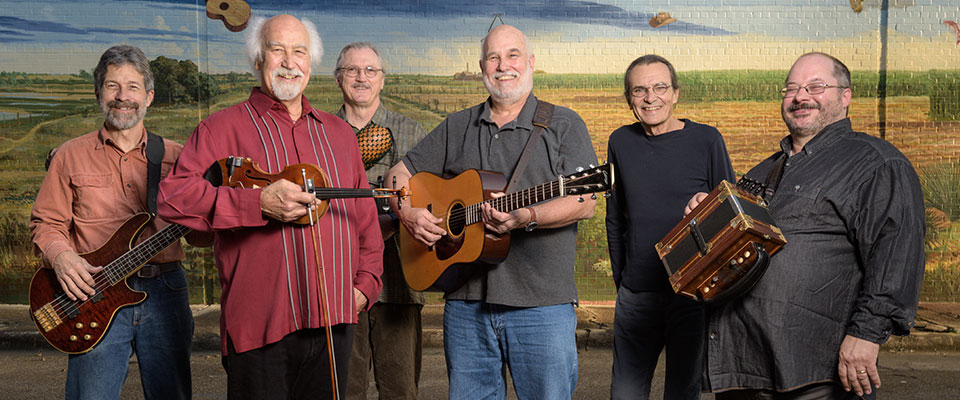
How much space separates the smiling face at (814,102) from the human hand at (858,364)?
798mm

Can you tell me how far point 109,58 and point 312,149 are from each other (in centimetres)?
130

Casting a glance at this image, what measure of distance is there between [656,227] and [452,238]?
3.39 feet

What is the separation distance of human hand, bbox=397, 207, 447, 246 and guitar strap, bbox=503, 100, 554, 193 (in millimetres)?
392

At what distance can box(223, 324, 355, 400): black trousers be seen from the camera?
8.79 ft

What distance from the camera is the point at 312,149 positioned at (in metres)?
2.88

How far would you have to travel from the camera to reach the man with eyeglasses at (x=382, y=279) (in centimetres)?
427

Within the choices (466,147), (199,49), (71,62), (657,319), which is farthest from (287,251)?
(71,62)

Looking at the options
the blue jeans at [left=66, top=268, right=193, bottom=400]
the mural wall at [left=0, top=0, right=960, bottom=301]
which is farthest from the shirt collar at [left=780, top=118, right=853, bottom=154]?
the mural wall at [left=0, top=0, right=960, bottom=301]

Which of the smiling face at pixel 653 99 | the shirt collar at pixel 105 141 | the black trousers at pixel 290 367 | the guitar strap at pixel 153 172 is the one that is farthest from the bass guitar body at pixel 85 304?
the smiling face at pixel 653 99

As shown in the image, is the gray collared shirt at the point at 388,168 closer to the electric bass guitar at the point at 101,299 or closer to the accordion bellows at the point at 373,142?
the accordion bellows at the point at 373,142

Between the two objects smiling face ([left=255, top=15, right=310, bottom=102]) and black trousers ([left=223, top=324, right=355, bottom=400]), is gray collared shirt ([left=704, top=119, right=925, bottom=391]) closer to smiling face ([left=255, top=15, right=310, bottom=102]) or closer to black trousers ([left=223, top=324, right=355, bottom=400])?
black trousers ([left=223, top=324, right=355, bottom=400])

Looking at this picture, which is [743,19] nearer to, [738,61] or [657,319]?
[738,61]

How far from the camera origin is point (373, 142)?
429 cm

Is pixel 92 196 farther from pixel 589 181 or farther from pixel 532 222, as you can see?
pixel 589 181
